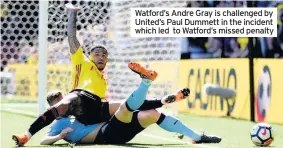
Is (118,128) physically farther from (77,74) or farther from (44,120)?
(77,74)

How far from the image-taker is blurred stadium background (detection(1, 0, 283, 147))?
10992mm

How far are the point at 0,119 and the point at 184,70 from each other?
408cm

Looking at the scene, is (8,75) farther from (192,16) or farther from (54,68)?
(192,16)

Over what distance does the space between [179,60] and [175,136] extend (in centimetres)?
435

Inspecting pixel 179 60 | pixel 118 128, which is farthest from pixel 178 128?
pixel 179 60

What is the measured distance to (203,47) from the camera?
46.4ft

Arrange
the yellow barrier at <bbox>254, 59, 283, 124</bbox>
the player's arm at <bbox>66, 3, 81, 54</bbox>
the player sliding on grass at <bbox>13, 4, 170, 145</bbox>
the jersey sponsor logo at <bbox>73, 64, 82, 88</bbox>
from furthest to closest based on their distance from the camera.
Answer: the yellow barrier at <bbox>254, 59, 283, 124</bbox>
the player's arm at <bbox>66, 3, 81, 54</bbox>
the jersey sponsor logo at <bbox>73, 64, 82, 88</bbox>
the player sliding on grass at <bbox>13, 4, 170, 145</bbox>

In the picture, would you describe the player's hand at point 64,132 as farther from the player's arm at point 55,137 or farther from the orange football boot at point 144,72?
the orange football boot at point 144,72

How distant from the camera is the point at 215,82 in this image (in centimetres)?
1248

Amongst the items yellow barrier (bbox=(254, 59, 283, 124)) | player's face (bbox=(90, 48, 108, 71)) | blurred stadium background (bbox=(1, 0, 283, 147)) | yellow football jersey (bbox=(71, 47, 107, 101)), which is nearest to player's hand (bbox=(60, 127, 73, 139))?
yellow football jersey (bbox=(71, 47, 107, 101))

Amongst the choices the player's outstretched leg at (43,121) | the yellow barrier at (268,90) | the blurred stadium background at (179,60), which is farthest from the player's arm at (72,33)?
the yellow barrier at (268,90)

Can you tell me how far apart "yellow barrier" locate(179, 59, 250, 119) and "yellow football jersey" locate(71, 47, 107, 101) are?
4518 mm

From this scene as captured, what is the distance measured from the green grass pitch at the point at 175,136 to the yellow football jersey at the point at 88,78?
1.98 ft

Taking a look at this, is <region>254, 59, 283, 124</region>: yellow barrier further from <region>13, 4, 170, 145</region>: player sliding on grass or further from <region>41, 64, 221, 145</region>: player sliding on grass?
<region>13, 4, 170, 145</region>: player sliding on grass
